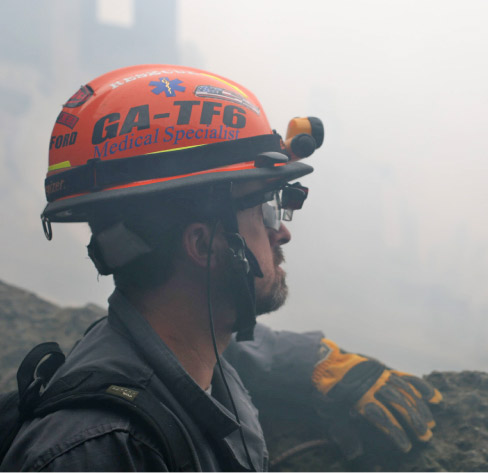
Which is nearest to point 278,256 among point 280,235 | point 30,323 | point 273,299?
point 280,235

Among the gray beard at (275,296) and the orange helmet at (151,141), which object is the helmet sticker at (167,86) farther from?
the gray beard at (275,296)

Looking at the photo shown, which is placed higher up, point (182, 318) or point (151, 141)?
point (151, 141)

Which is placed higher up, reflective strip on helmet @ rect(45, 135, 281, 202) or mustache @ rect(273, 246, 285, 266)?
reflective strip on helmet @ rect(45, 135, 281, 202)

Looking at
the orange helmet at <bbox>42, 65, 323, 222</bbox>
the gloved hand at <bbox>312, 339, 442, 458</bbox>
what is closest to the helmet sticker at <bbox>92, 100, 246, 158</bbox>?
the orange helmet at <bbox>42, 65, 323, 222</bbox>

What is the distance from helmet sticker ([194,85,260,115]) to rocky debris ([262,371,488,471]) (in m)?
1.86

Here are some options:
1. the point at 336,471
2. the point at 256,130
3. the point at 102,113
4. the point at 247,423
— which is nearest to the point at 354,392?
the point at 336,471

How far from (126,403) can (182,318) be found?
1.71ft

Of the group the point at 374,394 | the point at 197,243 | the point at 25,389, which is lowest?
the point at 374,394

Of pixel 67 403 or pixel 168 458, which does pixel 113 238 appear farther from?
pixel 168 458

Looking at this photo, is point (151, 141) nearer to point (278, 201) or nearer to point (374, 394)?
point (278, 201)

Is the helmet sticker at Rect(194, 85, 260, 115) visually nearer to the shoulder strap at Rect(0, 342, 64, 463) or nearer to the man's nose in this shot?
the man's nose

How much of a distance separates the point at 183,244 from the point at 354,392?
57.7 inches

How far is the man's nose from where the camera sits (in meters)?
2.12

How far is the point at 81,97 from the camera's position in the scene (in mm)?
1968
